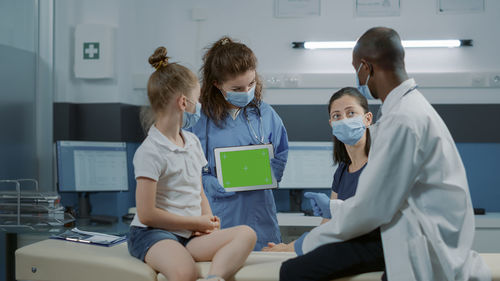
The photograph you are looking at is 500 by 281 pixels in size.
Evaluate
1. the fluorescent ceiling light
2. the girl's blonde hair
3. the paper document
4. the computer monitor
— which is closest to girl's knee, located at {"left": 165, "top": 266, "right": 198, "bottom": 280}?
the paper document

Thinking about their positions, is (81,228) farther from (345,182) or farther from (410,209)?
(410,209)

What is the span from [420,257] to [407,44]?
278 cm

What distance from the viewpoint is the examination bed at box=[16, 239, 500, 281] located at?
55.4 inches

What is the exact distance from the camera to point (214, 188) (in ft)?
7.05

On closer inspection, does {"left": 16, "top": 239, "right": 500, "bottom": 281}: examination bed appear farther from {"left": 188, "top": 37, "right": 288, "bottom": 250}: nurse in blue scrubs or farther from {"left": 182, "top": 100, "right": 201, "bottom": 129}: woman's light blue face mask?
{"left": 188, "top": 37, "right": 288, "bottom": 250}: nurse in blue scrubs

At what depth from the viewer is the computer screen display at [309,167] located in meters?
3.59

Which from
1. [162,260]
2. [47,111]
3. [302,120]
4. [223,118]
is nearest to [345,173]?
[223,118]

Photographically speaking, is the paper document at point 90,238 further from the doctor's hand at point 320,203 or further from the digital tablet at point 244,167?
the doctor's hand at point 320,203

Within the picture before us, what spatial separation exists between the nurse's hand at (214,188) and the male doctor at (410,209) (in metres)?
0.86

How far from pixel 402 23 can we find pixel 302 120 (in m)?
1.01

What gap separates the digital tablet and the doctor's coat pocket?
946 mm

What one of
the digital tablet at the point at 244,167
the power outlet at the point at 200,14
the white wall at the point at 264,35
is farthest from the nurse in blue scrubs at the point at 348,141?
the power outlet at the point at 200,14

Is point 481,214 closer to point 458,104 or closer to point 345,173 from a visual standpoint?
point 458,104

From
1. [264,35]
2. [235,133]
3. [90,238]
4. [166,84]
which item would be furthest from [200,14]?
[90,238]
